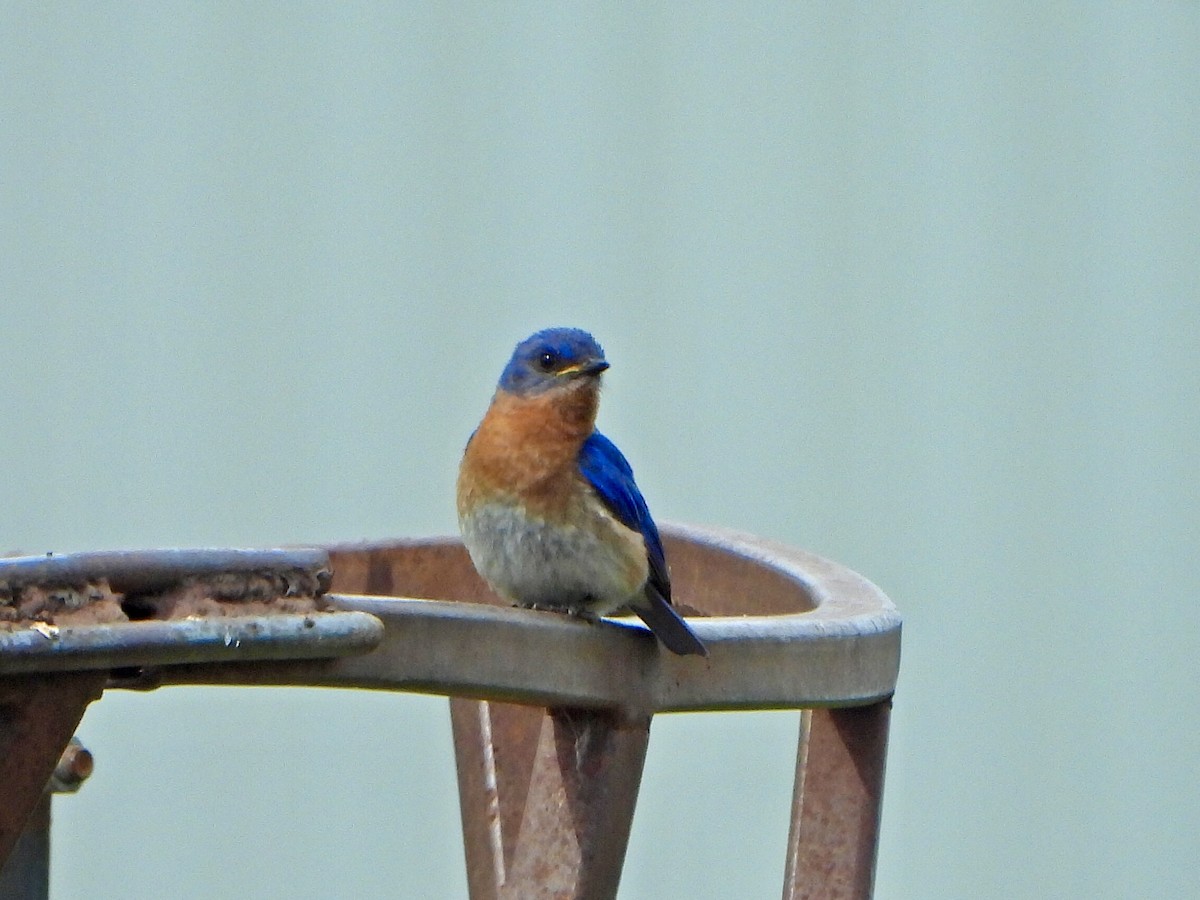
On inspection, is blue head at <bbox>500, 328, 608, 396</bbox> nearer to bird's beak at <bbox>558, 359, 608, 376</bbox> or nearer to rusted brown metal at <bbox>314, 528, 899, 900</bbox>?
bird's beak at <bbox>558, 359, 608, 376</bbox>

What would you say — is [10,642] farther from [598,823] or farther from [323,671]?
[598,823]

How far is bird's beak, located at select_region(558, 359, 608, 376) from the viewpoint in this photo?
3.12m

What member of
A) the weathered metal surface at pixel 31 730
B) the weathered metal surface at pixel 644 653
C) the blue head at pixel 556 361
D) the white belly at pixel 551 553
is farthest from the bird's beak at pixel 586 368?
the weathered metal surface at pixel 31 730

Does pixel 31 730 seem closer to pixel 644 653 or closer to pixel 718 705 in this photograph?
pixel 644 653

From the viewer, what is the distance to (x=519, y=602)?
307cm

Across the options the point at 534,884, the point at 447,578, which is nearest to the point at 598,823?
the point at 534,884

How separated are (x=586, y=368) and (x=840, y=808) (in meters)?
1.05

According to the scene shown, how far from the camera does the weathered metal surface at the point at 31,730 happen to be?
1359 millimetres

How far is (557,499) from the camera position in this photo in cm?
301

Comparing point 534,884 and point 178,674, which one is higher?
point 178,674

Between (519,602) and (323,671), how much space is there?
154cm

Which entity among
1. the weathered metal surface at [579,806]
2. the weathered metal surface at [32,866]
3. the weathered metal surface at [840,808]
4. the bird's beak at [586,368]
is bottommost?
the weathered metal surface at [32,866]

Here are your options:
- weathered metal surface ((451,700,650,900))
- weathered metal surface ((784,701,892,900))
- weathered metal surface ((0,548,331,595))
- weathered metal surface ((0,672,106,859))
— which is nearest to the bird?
weathered metal surface ((784,701,892,900))

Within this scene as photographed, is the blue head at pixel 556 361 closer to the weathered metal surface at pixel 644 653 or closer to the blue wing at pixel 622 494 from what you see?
the blue wing at pixel 622 494
